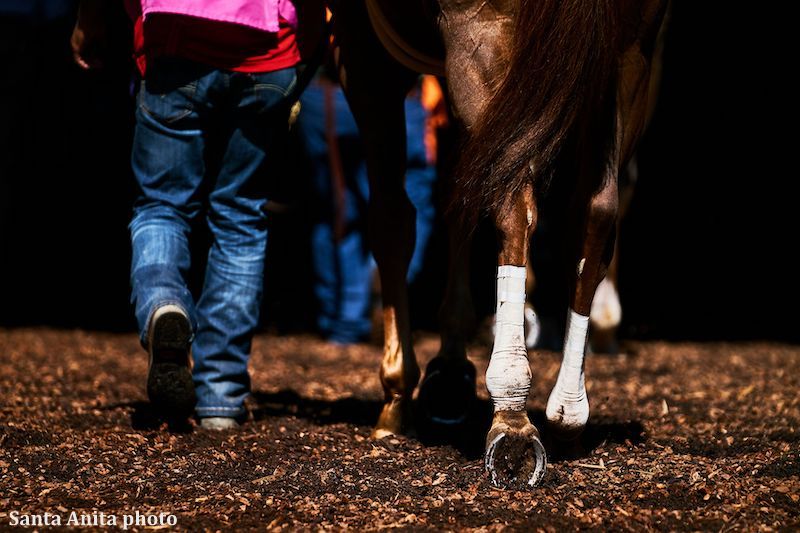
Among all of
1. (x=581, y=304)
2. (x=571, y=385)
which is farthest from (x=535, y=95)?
(x=571, y=385)

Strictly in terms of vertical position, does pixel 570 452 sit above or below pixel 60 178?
below

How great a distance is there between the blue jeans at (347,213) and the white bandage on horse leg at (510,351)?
3.37 metres

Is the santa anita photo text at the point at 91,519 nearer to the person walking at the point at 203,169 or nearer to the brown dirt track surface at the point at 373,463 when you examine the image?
the brown dirt track surface at the point at 373,463

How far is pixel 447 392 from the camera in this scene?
3.66 meters

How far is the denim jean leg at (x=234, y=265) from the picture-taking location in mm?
3516

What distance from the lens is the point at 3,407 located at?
3873 mm

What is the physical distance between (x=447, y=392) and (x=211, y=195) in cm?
102

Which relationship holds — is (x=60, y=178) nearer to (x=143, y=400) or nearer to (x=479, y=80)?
(x=143, y=400)

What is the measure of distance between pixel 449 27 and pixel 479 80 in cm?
16

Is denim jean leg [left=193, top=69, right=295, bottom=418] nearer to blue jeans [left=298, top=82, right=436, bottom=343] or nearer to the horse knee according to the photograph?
the horse knee

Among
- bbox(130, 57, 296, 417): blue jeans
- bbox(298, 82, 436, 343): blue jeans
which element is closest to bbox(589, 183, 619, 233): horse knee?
bbox(130, 57, 296, 417): blue jeans

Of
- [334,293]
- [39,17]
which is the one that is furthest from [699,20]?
[39,17]

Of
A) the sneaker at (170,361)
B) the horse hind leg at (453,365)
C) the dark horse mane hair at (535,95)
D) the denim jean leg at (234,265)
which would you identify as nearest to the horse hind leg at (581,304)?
the dark horse mane hair at (535,95)

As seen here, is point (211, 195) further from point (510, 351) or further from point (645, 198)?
point (645, 198)
